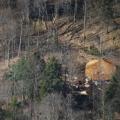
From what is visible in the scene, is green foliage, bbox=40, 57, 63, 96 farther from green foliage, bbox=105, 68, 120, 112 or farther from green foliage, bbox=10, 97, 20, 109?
green foliage, bbox=105, 68, 120, 112

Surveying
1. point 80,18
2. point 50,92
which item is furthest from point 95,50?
point 50,92

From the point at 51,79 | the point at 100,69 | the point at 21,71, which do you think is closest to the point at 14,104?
the point at 51,79

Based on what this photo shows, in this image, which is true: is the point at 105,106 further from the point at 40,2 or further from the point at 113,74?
the point at 40,2

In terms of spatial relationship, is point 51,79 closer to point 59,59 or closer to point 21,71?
point 21,71

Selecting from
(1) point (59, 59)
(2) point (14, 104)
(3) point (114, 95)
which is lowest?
(2) point (14, 104)

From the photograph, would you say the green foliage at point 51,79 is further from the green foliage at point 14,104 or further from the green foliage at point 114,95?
the green foliage at point 114,95

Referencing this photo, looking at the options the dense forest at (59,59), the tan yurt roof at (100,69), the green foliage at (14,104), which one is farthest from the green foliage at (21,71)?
the tan yurt roof at (100,69)

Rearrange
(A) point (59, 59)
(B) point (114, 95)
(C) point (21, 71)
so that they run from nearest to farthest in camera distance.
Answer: (B) point (114, 95), (C) point (21, 71), (A) point (59, 59)
